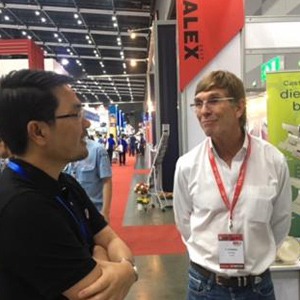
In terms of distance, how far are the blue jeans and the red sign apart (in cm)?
235

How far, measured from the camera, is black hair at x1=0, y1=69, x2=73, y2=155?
1068 millimetres

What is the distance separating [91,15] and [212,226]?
51.5 ft

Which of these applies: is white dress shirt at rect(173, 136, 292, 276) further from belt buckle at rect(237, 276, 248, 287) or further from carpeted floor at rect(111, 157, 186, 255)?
carpeted floor at rect(111, 157, 186, 255)

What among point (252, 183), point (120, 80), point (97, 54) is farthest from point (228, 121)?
point (120, 80)

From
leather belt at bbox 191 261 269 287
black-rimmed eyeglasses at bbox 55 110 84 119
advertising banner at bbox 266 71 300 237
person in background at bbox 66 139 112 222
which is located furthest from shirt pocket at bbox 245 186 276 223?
person in background at bbox 66 139 112 222

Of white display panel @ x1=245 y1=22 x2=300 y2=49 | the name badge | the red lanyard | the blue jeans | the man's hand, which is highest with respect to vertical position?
white display panel @ x1=245 y1=22 x2=300 y2=49

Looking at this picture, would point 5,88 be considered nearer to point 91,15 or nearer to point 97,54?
point 91,15

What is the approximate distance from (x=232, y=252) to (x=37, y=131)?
0.98 metres

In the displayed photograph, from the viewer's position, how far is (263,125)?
3.43m

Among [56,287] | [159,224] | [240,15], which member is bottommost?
[159,224]

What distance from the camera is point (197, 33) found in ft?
12.7

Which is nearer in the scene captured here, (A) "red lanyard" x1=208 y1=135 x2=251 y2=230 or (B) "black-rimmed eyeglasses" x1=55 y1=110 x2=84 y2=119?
(B) "black-rimmed eyeglasses" x1=55 y1=110 x2=84 y2=119

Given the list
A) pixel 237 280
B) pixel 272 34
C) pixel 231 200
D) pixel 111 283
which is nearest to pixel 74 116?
pixel 111 283

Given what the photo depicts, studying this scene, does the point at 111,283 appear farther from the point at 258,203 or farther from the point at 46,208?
the point at 258,203
